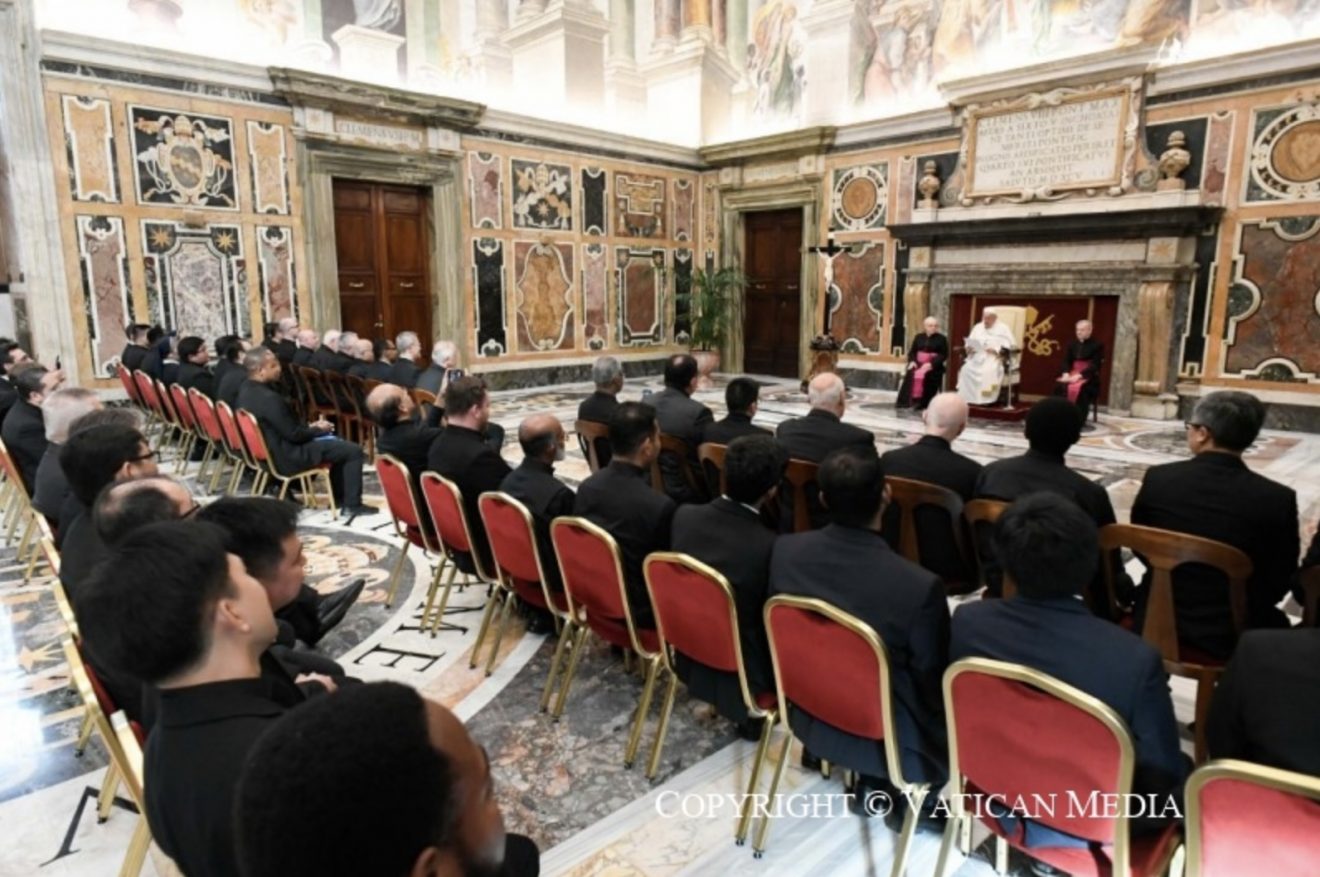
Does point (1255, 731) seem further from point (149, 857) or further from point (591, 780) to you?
point (149, 857)

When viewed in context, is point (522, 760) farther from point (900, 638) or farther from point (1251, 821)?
point (1251, 821)

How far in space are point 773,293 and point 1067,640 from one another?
11497 mm

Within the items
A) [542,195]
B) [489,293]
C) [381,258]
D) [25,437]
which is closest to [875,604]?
[25,437]

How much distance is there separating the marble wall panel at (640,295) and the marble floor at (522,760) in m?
8.39

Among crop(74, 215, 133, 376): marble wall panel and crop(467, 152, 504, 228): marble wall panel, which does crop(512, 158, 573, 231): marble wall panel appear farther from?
crop(74, 215, 133, 376): marble wall panel

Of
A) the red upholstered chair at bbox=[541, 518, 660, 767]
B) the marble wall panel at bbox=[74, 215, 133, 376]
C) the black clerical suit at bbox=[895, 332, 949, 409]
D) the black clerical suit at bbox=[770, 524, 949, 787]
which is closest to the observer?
the black clerical suit at bbox=[770, 524, 949, 787]

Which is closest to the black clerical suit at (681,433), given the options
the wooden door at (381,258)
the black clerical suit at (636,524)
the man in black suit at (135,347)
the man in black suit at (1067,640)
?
the black clerical suit at (636,524)

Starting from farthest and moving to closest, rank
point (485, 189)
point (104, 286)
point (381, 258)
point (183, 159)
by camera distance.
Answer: point (485, 189), point (381, 258), point (183, 159), point (104, 286)

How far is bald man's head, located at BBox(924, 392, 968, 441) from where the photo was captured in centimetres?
316

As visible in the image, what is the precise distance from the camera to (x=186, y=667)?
4.00 feet

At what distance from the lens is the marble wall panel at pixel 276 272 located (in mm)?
8680

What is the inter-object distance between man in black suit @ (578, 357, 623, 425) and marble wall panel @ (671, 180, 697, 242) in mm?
8311

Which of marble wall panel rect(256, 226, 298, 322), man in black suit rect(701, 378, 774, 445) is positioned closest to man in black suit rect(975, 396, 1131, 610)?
man in black suit rect(701, 378, 774, 445)

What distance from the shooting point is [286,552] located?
75.2 inches
